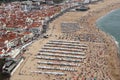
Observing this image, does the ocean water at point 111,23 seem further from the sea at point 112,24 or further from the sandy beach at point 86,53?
the sandy beach at point 86,53

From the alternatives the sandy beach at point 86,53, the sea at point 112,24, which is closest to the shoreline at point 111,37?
the sandy beach at point 86,53

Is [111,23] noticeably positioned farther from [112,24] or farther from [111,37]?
[111,37]

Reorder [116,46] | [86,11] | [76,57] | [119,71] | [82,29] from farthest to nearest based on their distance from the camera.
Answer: [86,11] → [82,29] → [116,46] → [76,57] → [119,71]

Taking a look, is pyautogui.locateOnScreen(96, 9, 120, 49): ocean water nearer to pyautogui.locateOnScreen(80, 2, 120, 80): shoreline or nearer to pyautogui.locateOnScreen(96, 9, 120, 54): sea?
pyautogui.locateOnScreen(96, 9, 120, 54): sea

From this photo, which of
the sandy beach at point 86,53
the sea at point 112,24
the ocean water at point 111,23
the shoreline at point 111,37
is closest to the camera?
the sandy beach at point 86,53

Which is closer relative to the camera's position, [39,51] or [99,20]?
[39,51]

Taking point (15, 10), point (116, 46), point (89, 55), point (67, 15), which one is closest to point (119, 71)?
point (89, 55)

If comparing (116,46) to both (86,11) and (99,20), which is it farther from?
(86,11)

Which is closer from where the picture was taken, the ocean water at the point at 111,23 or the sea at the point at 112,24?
the sea at the point at 112,24
